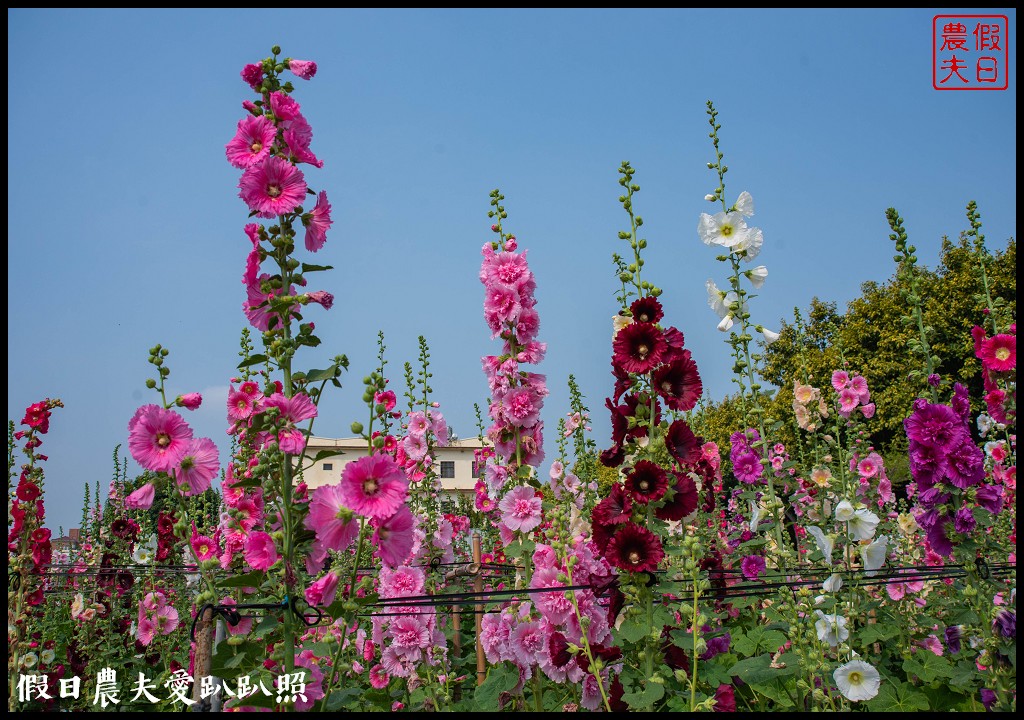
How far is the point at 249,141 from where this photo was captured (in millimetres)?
2430

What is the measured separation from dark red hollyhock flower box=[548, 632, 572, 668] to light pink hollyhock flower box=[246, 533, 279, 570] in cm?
107

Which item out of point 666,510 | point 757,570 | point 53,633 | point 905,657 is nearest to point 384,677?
point 666,510

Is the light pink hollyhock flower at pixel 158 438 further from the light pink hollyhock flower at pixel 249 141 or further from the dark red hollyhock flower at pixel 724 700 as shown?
the dark red hollyhock flower at pixel 724 700

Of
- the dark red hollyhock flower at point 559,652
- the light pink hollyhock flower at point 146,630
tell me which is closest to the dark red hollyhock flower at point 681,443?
the dark red hollyhock flower at point 559,652

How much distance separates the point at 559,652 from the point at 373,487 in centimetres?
108

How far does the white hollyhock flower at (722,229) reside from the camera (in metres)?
3.68

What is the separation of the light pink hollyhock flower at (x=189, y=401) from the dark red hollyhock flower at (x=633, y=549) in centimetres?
154

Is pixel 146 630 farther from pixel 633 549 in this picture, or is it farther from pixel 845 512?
pixel 845 512

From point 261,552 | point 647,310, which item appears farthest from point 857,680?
point 261,552

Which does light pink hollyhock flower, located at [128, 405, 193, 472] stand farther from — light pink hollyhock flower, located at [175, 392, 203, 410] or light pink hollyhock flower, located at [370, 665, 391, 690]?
light pink hollyhock flower, located at [370, 665, 391, 690]

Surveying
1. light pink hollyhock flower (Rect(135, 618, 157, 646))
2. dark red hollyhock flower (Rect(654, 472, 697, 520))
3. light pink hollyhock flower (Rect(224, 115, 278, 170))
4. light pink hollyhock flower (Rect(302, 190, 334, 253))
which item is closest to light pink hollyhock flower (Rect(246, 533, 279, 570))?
light pink hollyhock flower (Rect(302, 190, 334, 253))

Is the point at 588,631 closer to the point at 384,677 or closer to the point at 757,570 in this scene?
the point at 384,677

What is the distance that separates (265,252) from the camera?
2.44m

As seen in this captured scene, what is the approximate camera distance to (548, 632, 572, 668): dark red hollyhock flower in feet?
8.89
